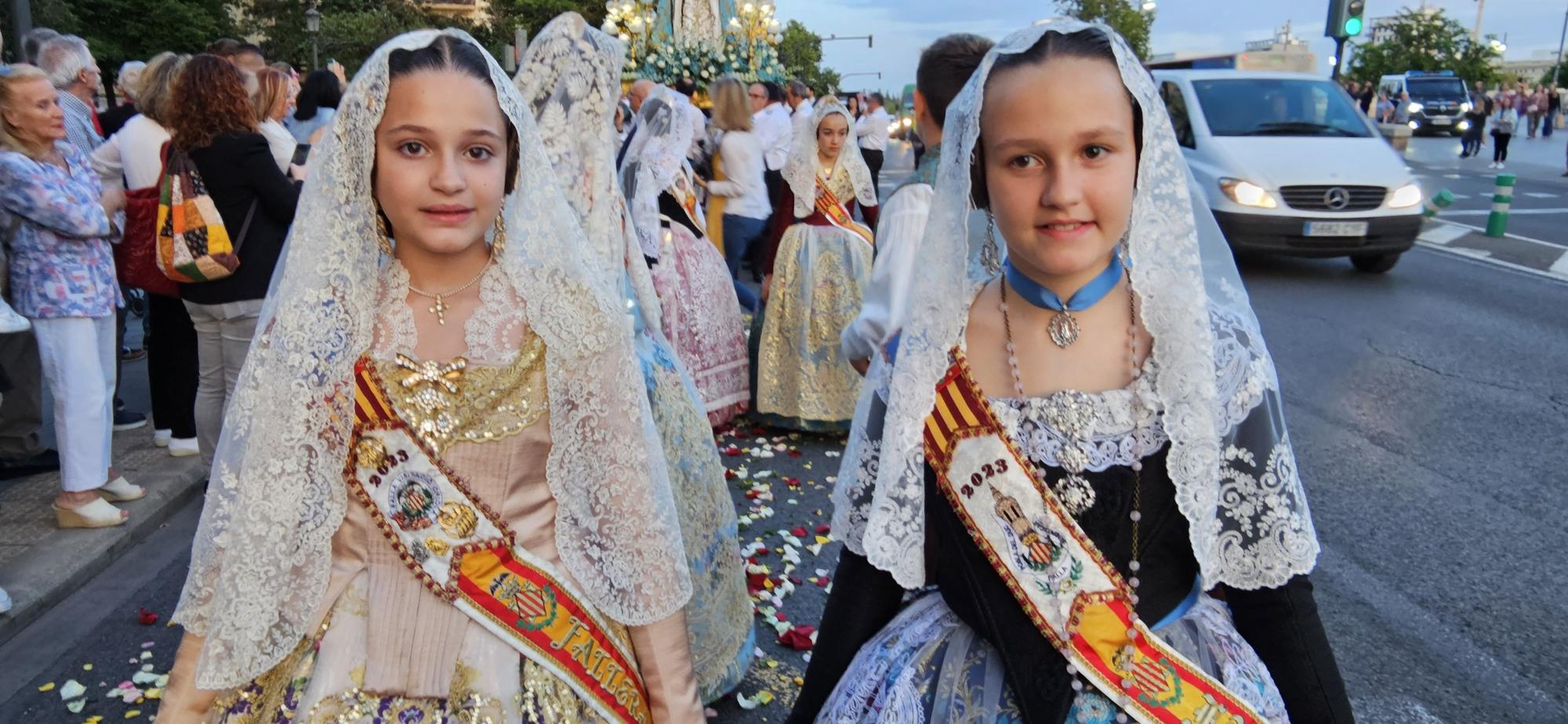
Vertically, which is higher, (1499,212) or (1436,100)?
(1436,100)

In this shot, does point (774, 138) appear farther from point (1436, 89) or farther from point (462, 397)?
point (1436, 89)

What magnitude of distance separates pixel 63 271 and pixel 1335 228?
9.68 m

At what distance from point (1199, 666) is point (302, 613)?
1.38m

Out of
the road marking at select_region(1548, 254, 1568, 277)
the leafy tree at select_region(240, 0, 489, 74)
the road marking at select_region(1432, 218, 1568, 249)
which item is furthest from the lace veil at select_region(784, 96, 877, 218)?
the leafy tree at select_region(240, 0, 489, 74)

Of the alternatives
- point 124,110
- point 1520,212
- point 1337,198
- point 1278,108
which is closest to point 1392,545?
point 1337,198

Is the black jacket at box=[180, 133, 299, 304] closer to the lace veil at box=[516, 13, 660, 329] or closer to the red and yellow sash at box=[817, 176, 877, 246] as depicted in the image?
the lace veil at box=[516, 13, 660, 329]

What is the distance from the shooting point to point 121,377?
6742mm

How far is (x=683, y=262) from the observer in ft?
19.7

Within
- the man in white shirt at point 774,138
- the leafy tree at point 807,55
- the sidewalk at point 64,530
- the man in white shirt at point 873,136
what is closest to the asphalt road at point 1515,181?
the man in white shirt at point 873,136

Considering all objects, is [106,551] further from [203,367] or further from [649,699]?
[649,699]

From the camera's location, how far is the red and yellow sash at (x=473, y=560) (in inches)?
69.2

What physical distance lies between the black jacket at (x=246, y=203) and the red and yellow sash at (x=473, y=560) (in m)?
2.88

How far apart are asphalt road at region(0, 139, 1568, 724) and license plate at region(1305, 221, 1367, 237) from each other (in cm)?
229

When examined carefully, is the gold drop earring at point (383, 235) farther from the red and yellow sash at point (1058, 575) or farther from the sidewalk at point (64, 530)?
the sidewalk at point (64, 530)
